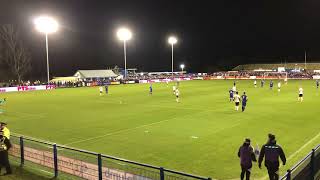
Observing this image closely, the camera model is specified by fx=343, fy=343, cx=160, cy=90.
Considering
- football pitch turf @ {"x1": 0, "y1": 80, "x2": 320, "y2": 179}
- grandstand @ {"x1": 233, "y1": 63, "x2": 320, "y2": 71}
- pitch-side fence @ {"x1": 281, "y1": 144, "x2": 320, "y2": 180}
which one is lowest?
football pitch turf @ {"x1": 0, "y1": 80, "x2": 320, "y2": 179}

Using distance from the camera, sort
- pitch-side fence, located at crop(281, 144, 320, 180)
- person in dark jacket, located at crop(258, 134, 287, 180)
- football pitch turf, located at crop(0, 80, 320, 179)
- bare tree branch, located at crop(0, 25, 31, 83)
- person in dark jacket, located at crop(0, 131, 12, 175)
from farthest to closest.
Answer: bare tree branch, located at crop(0, 25, 31, 83)
football pitch turf, located at crop(0, 80, 320, 179)
person in dark jacket, located at crop(0, 131, 12, 175)
person in dark jacket, located at crop(258, 134, 287, 180)
pitch-side fence, located at crop(281, 144, 320, 180)

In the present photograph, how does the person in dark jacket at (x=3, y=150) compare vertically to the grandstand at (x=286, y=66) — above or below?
below

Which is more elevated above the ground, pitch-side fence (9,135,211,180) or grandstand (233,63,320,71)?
grandstand (233,63,320,71)

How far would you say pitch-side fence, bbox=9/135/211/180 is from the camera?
1054cm

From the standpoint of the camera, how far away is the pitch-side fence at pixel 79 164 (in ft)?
34.6

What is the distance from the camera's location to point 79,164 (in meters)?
12.2

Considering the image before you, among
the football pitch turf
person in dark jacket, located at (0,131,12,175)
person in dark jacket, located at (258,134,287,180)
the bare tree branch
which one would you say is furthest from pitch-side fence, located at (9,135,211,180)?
the bare tree branch

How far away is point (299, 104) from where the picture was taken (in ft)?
117

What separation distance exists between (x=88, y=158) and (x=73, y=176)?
841 millimetres

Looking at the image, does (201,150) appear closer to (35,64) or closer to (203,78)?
(203,78)

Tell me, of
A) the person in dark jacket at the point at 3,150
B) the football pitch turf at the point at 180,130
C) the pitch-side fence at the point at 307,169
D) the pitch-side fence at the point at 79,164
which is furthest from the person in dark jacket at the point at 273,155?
the person in dark jacket at the point at 3,150

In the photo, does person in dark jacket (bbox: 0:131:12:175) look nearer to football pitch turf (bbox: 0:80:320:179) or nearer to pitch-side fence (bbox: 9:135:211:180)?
pitch-side fence (bbox: 9:135:211:180)

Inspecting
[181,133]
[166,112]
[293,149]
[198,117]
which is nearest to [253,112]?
[198,117]

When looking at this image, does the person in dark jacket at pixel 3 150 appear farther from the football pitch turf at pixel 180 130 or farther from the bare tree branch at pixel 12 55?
the bare tree branch at pixel 12 55
